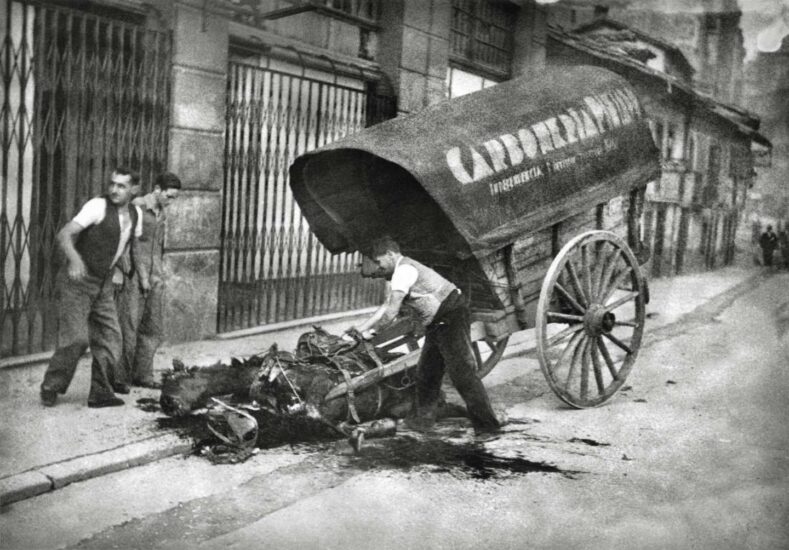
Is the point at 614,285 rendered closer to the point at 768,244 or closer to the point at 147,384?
the point at 768,244

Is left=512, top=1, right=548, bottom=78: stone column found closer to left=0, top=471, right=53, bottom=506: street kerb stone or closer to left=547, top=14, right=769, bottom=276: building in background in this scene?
left=547, top=14, right=769, bottom=276: building in background

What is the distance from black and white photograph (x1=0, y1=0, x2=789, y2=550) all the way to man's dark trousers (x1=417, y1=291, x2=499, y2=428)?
0.02 meters

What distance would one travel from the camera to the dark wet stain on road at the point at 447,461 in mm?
4523

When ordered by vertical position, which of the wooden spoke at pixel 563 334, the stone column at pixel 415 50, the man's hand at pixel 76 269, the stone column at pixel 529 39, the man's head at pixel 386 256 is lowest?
the wooden spoke at pixel 563 334

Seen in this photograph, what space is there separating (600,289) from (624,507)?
2.33 meters

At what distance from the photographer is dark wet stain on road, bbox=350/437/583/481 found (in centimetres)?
452

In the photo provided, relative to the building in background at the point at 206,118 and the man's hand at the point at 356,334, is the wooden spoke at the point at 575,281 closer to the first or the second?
the man's hand at the point at 356,334

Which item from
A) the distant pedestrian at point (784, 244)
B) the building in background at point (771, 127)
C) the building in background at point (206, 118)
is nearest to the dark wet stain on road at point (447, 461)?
the distant pedestrian at point (784, 244)

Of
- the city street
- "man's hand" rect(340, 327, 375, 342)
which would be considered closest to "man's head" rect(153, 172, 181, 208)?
"man's hand" rect(340, 327, 375, 342)

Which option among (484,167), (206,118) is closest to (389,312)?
(484,167)

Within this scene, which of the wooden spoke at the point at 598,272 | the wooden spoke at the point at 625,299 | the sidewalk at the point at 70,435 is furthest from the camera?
the wooden spoke at the point at 625,299

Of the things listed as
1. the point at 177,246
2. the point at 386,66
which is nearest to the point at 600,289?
the point at 177,246

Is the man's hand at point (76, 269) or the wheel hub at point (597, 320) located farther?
the wheel hub at point (597, 320)

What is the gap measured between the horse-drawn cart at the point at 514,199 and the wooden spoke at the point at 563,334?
14 mm
